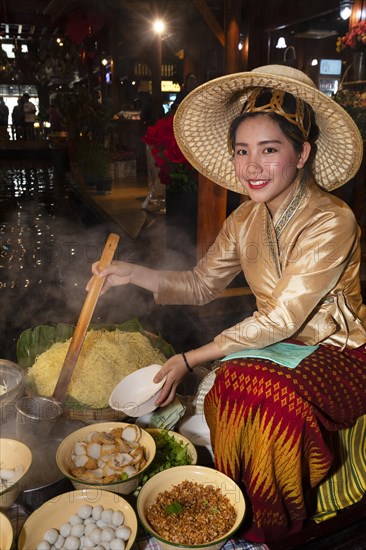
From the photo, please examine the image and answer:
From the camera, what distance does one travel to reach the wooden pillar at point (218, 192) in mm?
3848

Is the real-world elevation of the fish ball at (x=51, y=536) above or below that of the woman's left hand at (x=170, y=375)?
below

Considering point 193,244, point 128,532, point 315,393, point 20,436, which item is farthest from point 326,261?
point 193,244

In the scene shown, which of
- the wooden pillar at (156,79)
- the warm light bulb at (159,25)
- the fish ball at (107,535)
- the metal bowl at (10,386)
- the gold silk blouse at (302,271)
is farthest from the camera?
the wooden pillar at (156,79)

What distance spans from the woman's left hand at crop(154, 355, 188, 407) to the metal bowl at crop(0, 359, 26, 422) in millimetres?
594

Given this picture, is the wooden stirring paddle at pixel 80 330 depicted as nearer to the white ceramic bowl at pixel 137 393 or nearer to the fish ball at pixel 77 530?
the white ceramic bowl at pixel 137 393

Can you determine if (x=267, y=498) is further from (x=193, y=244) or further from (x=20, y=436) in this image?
(x=193, y=244)

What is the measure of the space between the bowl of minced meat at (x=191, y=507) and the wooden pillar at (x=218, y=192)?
2.42 m

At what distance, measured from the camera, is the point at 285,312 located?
1.93 meters

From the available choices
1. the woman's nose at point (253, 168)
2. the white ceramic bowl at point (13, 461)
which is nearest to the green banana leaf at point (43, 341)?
the white ceramic bowl at point (13, 461)

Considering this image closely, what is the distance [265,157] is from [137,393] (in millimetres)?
1129

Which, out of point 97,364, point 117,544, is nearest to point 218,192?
point 97,364

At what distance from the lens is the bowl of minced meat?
5.33 ft

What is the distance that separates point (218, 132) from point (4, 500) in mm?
1805

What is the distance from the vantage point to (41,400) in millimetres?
2051
